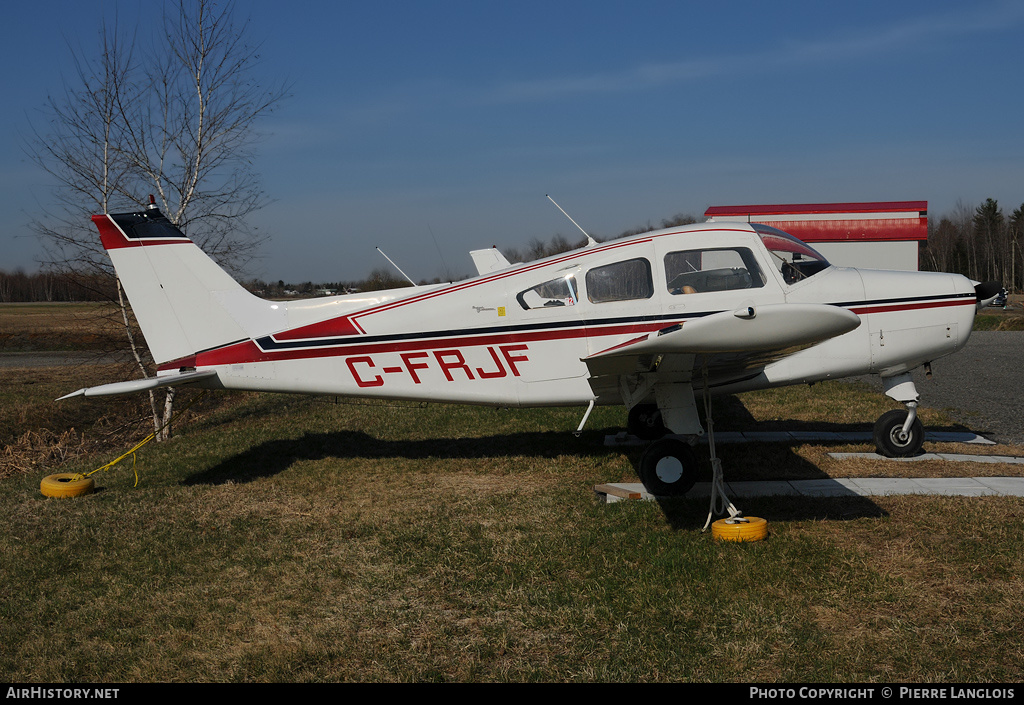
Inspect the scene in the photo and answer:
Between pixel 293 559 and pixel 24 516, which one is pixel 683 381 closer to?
pixel 293 559

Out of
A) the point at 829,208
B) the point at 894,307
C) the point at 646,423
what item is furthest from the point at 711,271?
the point at 829,208

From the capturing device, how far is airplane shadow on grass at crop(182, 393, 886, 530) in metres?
5.53

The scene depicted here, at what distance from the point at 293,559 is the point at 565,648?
2.33 m

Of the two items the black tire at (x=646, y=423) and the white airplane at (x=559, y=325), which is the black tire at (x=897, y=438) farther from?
the black tire at (x=646, y=423)

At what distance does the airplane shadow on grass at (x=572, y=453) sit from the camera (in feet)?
18.1

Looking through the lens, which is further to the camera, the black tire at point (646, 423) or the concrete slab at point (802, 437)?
the black tire at point (646, 423)

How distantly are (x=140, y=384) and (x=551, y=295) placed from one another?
3811 mm

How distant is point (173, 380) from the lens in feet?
21.1

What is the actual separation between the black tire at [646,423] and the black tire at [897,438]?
7.52 feet

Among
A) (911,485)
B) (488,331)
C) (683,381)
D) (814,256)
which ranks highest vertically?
(814,256)

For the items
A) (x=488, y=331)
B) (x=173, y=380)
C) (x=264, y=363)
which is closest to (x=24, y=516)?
(x=173, y=380)

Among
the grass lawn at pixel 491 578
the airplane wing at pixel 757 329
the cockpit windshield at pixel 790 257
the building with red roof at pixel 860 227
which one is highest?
the building with red roof at pixel 860 227

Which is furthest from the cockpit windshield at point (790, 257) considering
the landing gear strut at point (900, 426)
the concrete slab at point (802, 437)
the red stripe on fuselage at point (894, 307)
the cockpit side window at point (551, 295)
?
the concrete slab at point (802, 437)

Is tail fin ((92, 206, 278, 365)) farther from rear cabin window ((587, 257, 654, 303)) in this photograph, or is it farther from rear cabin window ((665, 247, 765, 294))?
rear cabin window ((665, 247, 765, 294))
